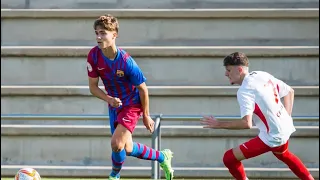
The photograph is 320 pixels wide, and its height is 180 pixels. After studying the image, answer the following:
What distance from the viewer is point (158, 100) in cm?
1303

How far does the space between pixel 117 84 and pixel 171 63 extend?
4507mm

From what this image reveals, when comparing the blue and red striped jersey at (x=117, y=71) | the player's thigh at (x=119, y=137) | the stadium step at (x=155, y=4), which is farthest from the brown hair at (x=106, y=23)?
the stadium step at (x=155, y=4)

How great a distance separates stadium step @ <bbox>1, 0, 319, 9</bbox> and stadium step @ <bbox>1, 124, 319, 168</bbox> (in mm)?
Result: 1885

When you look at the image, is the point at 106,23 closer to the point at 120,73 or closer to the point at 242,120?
the point at 120,73

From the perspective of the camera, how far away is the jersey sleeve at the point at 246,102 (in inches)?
288

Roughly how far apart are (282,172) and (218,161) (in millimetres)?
1009

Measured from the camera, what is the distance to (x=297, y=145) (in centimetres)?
1275

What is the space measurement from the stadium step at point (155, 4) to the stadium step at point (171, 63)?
678 mm

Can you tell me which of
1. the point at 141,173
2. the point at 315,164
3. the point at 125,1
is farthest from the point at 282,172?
the point at 125,1

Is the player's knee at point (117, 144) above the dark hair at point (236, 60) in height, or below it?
below

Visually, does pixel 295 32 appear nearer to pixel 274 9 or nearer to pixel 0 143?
pixel 274 9

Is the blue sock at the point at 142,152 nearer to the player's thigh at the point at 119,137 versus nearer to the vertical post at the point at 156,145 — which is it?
the player's thigh at the point at 119,137

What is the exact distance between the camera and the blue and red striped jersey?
8445mm

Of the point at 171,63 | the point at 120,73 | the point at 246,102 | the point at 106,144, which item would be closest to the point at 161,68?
the point at 171,63
